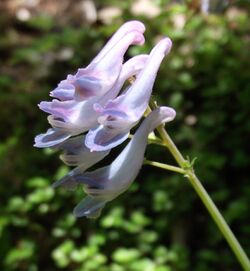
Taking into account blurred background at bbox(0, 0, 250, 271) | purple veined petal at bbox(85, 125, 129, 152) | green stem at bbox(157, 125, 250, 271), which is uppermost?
blurred background at bbox(0, 0, 250, 271)

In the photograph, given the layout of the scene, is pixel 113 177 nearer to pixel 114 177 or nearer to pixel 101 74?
pixel 114 177

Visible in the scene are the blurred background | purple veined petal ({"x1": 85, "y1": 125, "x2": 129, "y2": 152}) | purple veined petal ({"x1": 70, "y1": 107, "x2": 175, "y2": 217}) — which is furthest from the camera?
the blurred background

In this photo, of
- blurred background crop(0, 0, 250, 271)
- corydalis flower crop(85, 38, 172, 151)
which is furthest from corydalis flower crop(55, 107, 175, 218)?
blurred background crop(0, 0, 250, 271)

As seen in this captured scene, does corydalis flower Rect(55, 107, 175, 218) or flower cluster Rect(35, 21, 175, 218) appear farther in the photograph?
corydalis flower Rect(55, 107, 175, 218)

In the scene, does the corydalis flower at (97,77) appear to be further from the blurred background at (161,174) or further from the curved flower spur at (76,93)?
the blurred background at (161,174)

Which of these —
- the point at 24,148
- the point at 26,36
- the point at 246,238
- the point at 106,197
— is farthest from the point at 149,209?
the point at 26,36

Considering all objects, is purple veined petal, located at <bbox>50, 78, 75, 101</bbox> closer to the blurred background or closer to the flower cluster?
the flower cluster

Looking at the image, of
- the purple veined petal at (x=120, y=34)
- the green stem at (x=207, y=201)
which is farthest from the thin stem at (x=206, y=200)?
the purple veined petal at (x=120, y=34)

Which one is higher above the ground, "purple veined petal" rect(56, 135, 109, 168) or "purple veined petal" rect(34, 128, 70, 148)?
"purple veined petal" rect(34, 128, 70, 148)
